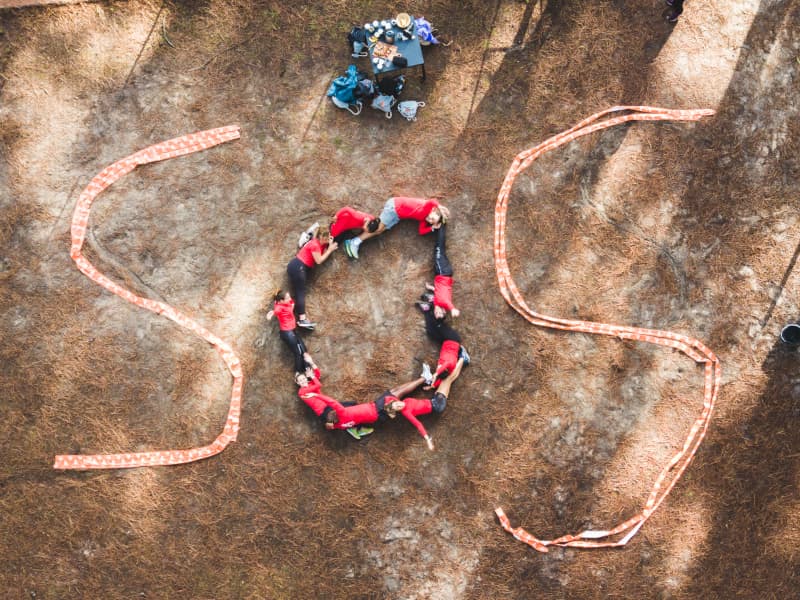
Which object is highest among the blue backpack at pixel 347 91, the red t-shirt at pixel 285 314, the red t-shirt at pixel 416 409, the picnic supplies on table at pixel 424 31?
the picnic supplies on table at pixel 424 31

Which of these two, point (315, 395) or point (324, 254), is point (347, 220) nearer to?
point (324, 254)

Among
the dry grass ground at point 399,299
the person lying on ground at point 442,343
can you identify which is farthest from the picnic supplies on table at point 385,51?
the person lying on ground at point 442,343

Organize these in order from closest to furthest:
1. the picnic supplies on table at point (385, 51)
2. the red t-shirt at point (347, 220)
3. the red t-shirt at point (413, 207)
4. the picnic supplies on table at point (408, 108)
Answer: the picnic supplies on table at point (385, 51)
the red t-shirt at point (347, 220)
the red t-shirt at point (413, 207)
the picnic supplies on table at point (408, 108)

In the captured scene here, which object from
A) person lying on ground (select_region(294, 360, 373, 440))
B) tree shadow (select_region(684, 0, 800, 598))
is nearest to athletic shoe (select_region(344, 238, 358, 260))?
person lying on ground (select_region(294, 360, 373, 440))

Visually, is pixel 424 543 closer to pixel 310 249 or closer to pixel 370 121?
pixel 310 249

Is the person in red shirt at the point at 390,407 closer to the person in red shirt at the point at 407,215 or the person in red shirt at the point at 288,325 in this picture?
the person in red shirt at the point at 288,325

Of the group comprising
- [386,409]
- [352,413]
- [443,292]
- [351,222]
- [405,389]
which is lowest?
[352,413]

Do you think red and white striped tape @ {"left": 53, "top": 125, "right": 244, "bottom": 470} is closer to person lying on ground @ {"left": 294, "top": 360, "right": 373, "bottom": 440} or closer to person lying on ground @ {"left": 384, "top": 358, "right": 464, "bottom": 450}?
person lying on ground @ {"left": 294, "top": 360, "right": 373, "bottom": 440}

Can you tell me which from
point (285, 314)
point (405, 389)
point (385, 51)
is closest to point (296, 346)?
point (285, 314)
